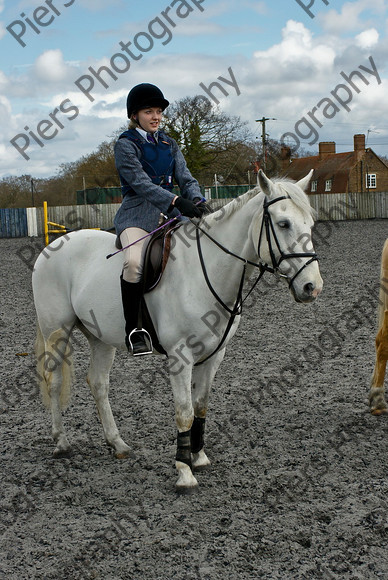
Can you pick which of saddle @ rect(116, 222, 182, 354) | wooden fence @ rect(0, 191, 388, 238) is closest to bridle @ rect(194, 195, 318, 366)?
saddle @ rect(116, 222, 182, 354)

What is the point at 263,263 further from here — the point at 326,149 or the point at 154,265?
the point at 326,149

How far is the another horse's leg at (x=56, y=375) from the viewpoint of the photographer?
453cm

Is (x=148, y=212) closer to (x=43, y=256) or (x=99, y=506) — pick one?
(x=43, y=256)

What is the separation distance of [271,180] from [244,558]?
217 cm

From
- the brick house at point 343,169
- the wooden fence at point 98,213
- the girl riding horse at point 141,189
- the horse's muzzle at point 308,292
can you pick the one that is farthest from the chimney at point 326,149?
the horse's muzzle at point 308,292

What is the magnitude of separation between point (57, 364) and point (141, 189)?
163 cm

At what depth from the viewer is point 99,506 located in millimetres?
3586

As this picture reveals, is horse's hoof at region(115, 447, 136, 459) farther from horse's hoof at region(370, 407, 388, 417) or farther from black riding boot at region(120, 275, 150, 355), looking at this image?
horse's hoof at region(370, 407, 388, 417)

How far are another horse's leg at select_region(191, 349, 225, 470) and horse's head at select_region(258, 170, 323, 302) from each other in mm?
959

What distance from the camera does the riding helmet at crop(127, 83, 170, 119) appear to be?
13.0ft

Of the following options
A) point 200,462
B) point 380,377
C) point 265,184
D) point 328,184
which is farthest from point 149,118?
point 328,184

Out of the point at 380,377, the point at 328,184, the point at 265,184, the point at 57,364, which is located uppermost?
the point at 328,184

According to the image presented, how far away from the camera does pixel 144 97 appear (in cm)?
399

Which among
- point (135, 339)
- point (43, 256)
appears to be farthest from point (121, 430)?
point (43, 256)
